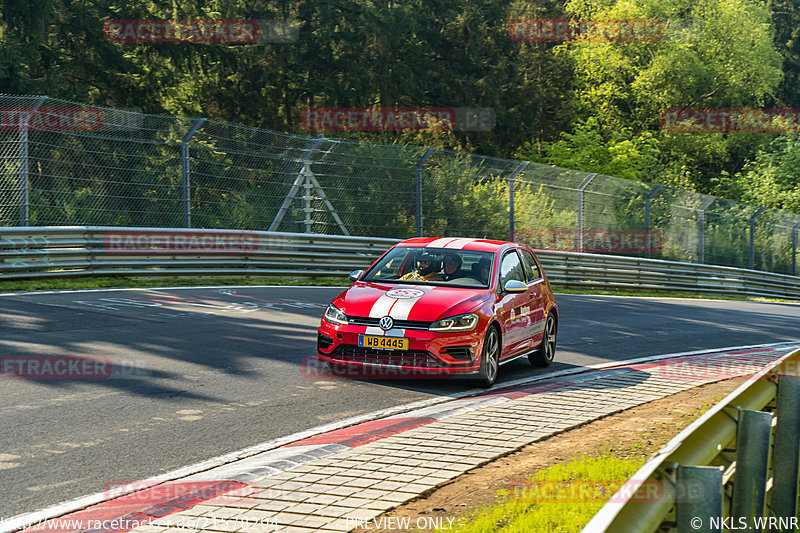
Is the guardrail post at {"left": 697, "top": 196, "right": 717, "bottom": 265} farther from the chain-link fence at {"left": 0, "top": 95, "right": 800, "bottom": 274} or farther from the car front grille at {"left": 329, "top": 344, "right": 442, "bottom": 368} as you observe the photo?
the car front grille at {"left": 329, "top": 344, "right": 442, "bottom": 368}

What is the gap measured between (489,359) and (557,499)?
12.7ft

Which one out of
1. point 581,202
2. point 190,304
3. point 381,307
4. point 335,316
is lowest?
point 190,304

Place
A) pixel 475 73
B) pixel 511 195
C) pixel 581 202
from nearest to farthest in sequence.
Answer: pixel 511 195
pixel 581 202
pixel 475 73

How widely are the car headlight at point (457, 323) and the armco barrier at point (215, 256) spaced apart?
29.4ft

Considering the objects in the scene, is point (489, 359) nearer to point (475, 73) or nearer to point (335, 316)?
point (335, 316)

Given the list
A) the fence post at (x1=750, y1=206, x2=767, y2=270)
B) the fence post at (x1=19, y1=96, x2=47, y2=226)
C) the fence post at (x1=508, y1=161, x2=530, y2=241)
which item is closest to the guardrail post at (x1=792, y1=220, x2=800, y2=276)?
the fence post at (x1=750, y1=206, x2=767, y2=270)

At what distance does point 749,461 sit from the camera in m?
3.79

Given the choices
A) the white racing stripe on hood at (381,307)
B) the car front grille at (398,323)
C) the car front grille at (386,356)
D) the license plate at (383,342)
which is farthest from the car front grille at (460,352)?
the white racing stripe on hood at (381,307)

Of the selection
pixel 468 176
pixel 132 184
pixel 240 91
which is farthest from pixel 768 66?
pixel 132 184

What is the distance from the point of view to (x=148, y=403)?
746cm

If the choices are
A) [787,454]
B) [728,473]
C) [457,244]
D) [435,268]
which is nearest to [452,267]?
[435,268]

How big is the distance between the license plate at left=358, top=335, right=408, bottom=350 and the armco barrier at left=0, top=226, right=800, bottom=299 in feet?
27.6

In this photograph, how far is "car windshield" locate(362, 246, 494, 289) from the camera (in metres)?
9.80

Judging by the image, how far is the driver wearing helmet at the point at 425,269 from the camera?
989 cm
